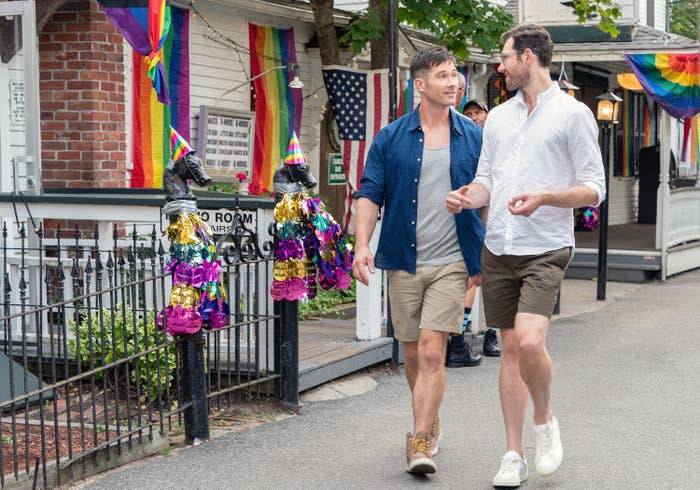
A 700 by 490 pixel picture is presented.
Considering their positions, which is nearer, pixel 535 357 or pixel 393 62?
pixel 535 357

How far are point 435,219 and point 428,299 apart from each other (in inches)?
15.4

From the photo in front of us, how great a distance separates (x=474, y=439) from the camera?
21.1ft

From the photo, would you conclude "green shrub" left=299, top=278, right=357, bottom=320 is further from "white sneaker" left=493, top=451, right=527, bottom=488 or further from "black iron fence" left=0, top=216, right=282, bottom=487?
"white sneaker" left=493, top=451, right=527, bottom=488

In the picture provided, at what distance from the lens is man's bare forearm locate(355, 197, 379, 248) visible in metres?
5.65

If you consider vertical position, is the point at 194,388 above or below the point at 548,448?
above

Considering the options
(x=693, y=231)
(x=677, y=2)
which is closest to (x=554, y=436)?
(x=693, y=231)

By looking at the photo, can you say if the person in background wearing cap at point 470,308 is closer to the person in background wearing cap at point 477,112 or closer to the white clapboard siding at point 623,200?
the person in background wearing cap at point 477,112

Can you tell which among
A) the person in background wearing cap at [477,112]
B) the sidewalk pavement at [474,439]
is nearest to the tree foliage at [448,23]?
the person in background wearing cap at [477,112]

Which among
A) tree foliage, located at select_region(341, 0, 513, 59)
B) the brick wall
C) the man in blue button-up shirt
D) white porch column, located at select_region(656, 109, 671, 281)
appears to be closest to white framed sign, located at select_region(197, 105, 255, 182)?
tree foliage, located at select_region(341, 0, 513, 59)

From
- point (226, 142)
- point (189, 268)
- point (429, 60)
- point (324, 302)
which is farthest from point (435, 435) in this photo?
point (226, 142)

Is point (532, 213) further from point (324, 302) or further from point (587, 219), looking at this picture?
point (587, 219)

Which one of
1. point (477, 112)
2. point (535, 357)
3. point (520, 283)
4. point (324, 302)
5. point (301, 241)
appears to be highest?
point (477, 112)

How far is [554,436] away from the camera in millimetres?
5391

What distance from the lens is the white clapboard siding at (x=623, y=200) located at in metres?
22.7
